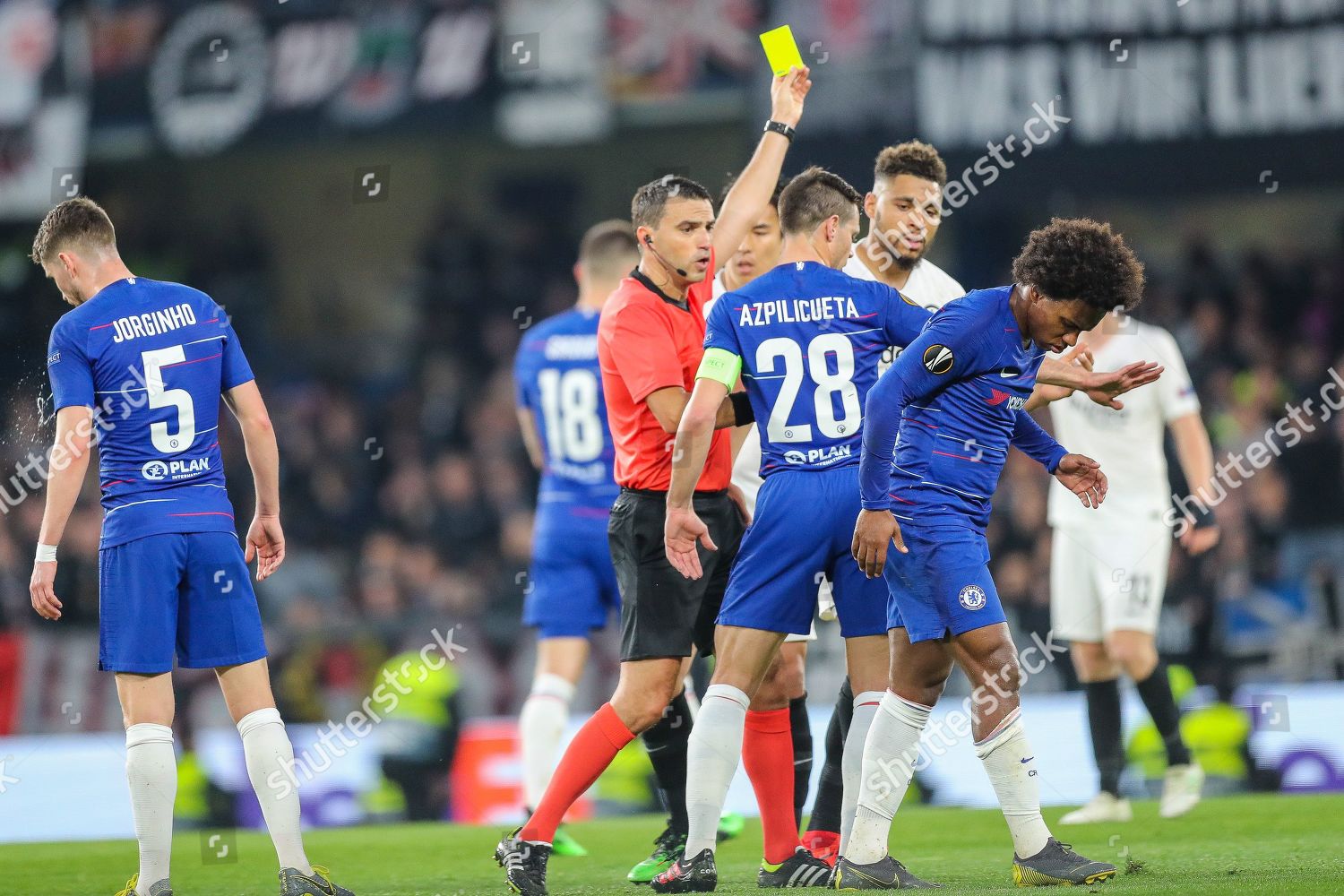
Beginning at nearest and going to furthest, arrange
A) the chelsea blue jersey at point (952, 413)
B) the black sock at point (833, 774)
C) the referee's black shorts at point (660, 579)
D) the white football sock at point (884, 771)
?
the chelsea blue jersey at point (952, 413)
the white football sock at point (884, 771)
the referee's black shorts at point (660, 579)
the black sock at point (833, 774)

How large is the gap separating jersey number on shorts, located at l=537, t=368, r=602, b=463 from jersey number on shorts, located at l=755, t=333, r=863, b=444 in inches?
99.4

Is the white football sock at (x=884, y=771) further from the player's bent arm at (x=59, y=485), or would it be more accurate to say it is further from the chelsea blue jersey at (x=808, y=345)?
the player's bent arm at (x=59, y=485)

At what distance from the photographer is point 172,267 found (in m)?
15.8

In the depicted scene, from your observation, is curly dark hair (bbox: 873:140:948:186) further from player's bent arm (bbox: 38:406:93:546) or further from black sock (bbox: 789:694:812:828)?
player's bent arm (bbox: 38:406:93:546)

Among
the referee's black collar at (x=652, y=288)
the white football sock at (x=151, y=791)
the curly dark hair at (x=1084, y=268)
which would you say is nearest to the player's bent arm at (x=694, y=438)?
the referee's black collar at (x=652, y=288)

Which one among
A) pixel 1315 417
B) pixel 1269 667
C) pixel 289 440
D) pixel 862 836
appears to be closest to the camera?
pixel 862 836

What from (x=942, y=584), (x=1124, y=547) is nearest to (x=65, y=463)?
(x=942, y=584)

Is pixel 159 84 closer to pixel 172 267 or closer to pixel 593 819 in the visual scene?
pixel 172 267

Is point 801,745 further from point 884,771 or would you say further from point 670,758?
point 884,771

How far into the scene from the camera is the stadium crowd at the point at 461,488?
1047 centimetres

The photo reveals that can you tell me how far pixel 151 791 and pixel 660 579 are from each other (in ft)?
5.64

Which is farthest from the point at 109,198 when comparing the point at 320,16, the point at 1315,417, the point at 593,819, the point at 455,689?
the point at 1315,417

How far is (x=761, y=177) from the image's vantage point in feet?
18.1

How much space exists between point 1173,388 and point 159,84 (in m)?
→ 8.56
